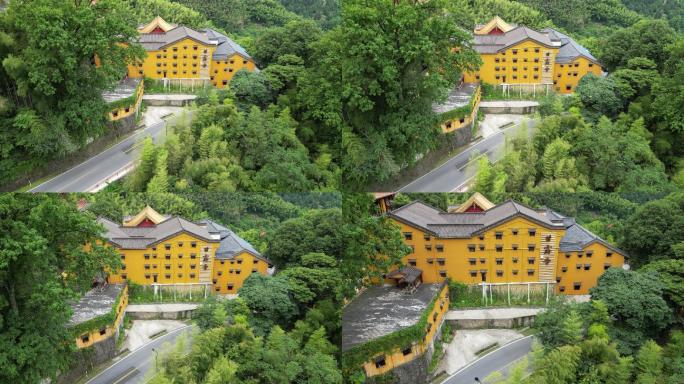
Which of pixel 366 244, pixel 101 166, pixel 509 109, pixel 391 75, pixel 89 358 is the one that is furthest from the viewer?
pixel 366 244

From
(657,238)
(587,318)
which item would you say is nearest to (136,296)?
(587,318)

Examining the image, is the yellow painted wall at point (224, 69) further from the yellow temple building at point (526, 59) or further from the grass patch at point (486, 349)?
the grass patch at point (486, 349)

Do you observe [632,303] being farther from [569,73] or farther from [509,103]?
[569,73]

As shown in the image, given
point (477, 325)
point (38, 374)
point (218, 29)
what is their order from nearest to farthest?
point (38, 374) → point (477, 325) → point (218, 29)

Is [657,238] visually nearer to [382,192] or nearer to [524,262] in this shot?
[524,262]

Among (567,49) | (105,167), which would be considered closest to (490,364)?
(567,49)

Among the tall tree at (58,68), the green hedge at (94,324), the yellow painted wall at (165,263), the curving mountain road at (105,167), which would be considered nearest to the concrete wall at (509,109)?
the curving mountain road at (105,167)
